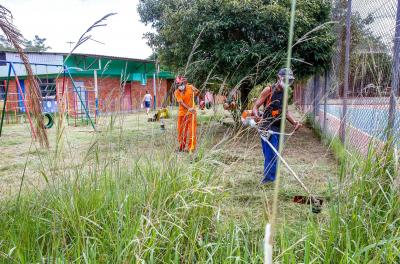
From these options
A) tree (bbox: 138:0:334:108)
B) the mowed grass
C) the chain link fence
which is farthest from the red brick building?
the chain link fence

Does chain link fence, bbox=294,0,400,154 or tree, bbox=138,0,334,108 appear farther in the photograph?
tree, bbox=138,0,334,108

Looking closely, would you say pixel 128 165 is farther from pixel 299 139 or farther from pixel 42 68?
pixel 42 68

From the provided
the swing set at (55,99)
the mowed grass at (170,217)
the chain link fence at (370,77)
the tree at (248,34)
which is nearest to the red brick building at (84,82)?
the swing set at (55,99)

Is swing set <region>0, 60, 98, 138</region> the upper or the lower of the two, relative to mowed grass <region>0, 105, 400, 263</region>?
upper

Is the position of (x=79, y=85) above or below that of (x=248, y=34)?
below

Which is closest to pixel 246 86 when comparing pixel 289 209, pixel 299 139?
pixel 299 139

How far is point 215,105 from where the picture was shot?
2.67 m

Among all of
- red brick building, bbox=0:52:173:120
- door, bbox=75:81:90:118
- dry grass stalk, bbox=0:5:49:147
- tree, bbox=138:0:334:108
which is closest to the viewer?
dry grass stalk, bbox=0:5:49:147

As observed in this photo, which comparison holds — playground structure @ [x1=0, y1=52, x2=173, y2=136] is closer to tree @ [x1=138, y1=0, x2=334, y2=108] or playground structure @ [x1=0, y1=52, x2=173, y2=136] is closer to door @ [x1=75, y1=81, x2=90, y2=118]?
door @ [x1=75, y1=81, x2=90, y2=118]

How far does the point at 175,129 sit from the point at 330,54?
224 inches

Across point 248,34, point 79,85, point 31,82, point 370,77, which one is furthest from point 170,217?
point 79,85

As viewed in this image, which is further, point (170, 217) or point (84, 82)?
point (84, 82)

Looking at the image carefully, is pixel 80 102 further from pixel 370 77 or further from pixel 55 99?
pixel 370 77

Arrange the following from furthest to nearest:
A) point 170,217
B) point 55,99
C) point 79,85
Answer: point 79,85 < point 55,99 < point 170,217
